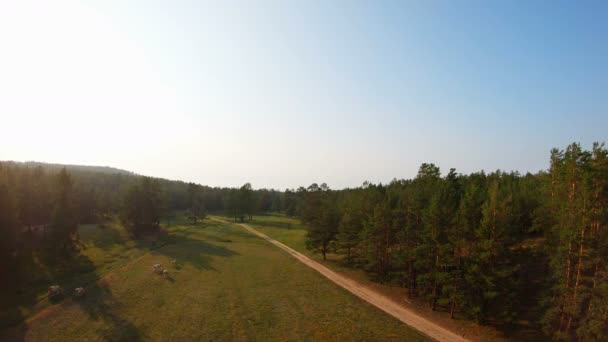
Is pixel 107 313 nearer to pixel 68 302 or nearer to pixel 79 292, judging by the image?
pixel 68 302

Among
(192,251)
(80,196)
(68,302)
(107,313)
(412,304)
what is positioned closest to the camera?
(107,313)

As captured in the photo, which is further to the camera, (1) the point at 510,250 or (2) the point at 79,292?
(2) the point at 79,292

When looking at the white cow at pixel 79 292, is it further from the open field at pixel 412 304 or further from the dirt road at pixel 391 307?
the open field at pixel 412 304

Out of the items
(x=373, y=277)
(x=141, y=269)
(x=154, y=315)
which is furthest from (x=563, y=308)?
(x=141, y=269)

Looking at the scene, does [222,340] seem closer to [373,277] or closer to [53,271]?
[373,277]

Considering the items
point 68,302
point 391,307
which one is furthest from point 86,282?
point 391,307
